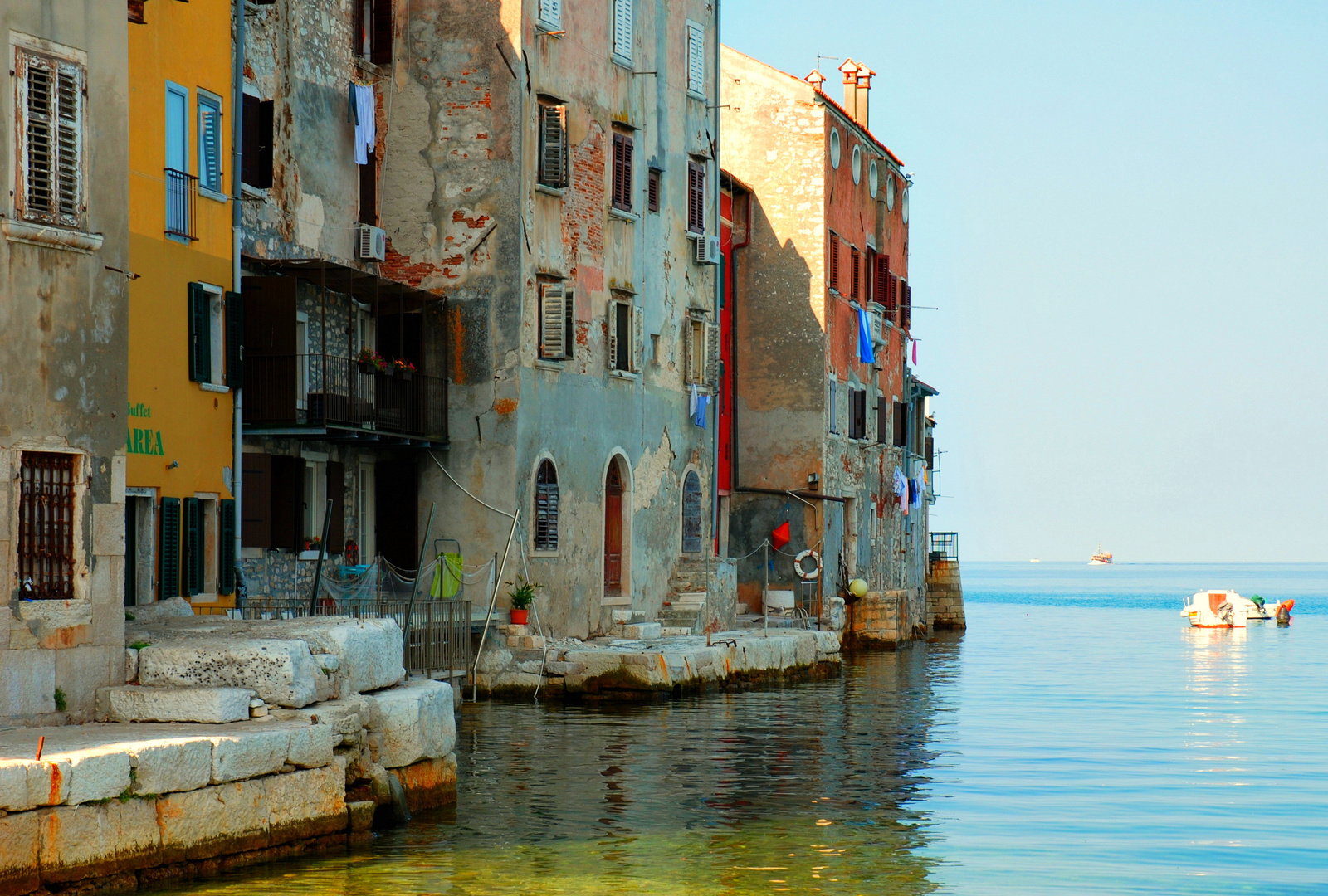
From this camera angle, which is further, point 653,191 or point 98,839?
point 653,191

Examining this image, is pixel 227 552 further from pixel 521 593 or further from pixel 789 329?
pixel 789 329

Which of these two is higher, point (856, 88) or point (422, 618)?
point (856, 88)

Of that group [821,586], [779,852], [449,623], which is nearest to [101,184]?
[779,852]

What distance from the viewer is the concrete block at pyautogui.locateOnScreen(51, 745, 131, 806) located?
38.9ft

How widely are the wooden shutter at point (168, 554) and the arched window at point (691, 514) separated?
1617 centimetres

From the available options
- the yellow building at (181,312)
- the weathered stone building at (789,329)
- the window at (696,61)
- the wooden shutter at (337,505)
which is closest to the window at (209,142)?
the yellow building at (181,312)

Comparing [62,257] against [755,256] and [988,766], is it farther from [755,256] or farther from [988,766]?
[755,256]

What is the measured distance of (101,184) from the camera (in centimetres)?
1455

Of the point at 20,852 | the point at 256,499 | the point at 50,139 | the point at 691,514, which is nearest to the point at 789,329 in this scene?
the point at 691,514

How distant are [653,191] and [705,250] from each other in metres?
2.32

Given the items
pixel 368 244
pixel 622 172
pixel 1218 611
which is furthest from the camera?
pixel 1218 611

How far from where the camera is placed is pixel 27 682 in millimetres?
13688

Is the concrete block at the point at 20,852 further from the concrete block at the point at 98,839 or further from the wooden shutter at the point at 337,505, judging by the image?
the wooden shutter at the point at 337,505

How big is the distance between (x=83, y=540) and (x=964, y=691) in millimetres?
23282
